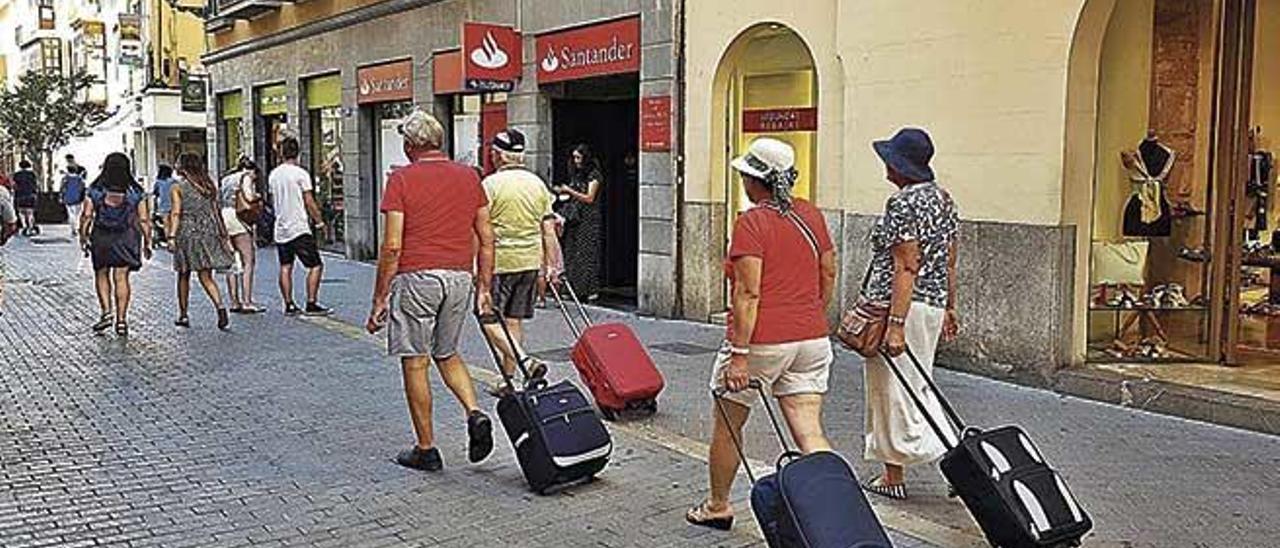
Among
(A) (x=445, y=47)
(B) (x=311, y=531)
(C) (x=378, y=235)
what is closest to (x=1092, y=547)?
(B) (x=311, y=531)

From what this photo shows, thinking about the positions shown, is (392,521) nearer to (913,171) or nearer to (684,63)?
(913,171)

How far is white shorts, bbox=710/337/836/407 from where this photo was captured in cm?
487

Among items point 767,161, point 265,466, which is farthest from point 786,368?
point 265,466

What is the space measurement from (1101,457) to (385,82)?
1275cm

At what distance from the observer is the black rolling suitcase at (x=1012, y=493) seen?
14.3 ft

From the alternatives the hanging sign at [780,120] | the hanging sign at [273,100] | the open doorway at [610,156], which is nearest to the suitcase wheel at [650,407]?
the hanging sign at [780,120]

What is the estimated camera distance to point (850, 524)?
3877mm

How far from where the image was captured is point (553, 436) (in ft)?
18.6

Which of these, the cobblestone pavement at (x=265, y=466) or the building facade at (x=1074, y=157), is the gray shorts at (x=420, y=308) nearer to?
the cobblestone pavement at (x=265, y=466)

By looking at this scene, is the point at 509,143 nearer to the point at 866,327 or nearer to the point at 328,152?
the point at 866,327

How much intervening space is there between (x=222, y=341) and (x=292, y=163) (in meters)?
2.46

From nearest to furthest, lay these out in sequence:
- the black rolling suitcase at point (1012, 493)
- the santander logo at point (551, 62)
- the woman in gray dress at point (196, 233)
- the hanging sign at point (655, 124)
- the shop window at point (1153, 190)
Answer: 1. the black rolling suitcase at point (1012, 493)
2. the shop window at point (1153, 190)
3. the woman in gray dress at point (196, 233)
4. the hanging sign at point (655, 124)
5. the santander logo at point (551, 62)

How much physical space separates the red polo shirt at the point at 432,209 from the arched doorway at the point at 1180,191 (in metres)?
4.42

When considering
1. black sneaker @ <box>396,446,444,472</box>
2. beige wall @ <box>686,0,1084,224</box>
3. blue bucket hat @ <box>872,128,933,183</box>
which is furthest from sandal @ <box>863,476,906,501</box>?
beige wall @ <box>686,0,1084,224</box>
